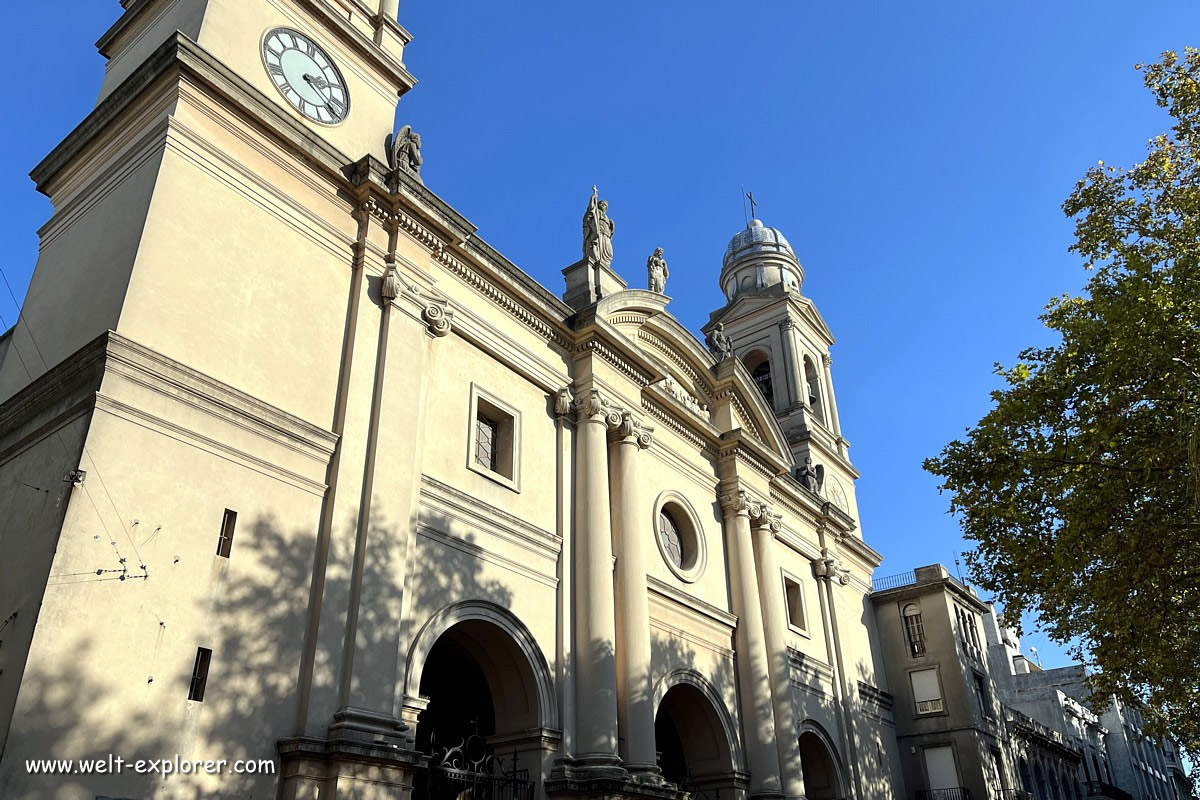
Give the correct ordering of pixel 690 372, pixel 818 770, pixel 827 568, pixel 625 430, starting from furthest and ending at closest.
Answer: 1. pixel 827 568
2. pixel 818 770
3. pixel 690 372
4. pixel 625 430

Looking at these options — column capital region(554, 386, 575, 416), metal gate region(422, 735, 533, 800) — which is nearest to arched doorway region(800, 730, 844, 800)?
metal gate region(422, 735, 533, 800)

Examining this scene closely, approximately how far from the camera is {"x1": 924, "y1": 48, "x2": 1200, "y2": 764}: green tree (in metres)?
12.7

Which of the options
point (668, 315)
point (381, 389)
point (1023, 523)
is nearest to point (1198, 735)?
point (1023, 523)

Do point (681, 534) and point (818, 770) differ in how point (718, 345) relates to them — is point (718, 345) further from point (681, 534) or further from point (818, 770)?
point (818, 770)

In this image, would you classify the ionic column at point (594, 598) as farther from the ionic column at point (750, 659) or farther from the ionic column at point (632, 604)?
the ionic column at point (750, 659)

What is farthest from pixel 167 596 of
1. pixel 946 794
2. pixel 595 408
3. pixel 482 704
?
pixel 946 794

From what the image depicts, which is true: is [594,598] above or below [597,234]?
below

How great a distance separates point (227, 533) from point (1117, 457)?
1206cm

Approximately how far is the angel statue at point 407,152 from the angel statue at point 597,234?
5.16 meters

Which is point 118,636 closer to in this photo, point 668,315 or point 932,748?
point 668,315

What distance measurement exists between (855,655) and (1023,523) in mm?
12042

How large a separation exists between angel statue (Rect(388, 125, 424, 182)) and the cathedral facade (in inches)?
4.7

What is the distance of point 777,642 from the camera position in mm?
20359

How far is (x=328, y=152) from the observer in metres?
13.9
